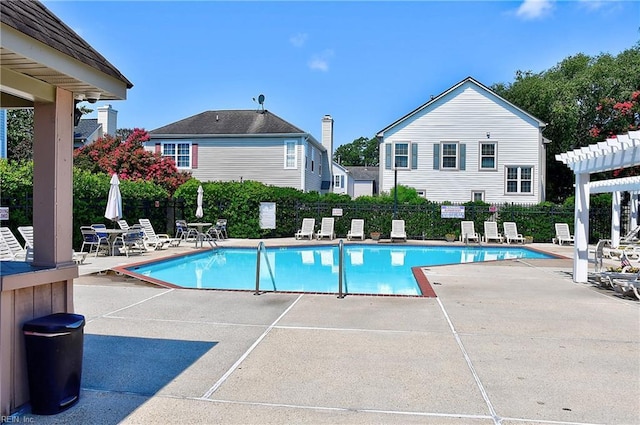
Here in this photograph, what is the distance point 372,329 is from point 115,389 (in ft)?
10.9

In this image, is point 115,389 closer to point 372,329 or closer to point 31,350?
point 31,350

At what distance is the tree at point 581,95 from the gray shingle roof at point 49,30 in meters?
30.8

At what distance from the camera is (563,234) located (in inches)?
879

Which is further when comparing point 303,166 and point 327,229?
point 303,166

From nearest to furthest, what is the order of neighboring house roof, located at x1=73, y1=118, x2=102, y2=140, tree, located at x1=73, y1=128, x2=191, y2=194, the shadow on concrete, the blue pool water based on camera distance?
the shadow on concrete < the blue pool water < tree, located at x1=73, y1=128, x2=191, y2=194 < neighboring house roof, located at x1=73, y1=118, x2=102, y2=140

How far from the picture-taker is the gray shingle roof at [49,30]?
3.35m

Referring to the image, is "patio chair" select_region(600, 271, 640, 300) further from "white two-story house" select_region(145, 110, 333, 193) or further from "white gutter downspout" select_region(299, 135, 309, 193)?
"white two-story house" select_region(145, 110, 333, 193)

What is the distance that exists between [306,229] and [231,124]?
9.00 metres

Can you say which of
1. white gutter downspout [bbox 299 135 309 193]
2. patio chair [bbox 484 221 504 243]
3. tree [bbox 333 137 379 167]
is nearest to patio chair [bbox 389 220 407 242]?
patio chair [bbox 484 221 504 243]

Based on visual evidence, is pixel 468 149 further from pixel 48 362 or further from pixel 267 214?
pixel 48 362

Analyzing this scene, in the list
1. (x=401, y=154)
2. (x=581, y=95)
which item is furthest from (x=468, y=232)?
(x=581, y=95)

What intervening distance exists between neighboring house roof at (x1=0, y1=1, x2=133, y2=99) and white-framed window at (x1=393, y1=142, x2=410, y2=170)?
23015 millimetres

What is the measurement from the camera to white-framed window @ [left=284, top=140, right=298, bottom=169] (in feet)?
87.8

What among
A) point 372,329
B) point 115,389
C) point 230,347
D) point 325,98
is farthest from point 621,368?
point 325,98
